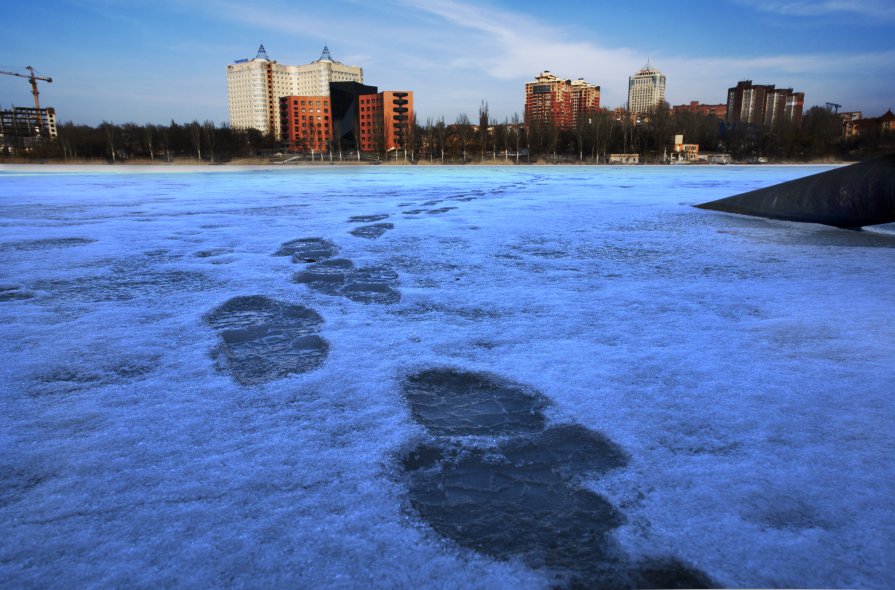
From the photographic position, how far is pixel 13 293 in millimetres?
3650

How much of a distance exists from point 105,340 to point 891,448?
330 centimetres

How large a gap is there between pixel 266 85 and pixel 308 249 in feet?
408

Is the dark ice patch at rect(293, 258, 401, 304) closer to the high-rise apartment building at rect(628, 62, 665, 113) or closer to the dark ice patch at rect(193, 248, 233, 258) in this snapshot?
the dark ice patch at rect(193, 248, 233, 258)

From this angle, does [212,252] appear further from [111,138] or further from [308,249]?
[111,138]

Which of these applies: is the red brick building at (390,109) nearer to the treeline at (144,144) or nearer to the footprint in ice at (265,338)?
the treeline at (144,144)

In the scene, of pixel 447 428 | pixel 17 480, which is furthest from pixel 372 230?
pixel 17 480

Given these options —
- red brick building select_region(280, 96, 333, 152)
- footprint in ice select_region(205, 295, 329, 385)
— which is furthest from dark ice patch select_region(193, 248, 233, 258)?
red brick building select_region(280, 96, 333, 152)

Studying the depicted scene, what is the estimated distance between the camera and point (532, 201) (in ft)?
35.0

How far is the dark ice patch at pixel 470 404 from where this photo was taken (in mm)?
1865

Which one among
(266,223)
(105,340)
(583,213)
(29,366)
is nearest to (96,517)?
(29,366)

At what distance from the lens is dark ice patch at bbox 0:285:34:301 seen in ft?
11.6

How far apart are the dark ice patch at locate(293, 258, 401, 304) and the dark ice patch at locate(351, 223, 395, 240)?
1.54 metres

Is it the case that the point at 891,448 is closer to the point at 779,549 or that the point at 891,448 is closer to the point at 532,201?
the point at 779,549

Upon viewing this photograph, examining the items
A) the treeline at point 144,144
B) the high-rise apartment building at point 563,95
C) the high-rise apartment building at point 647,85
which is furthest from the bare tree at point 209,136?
the high-rise apartment building at point 647,85
